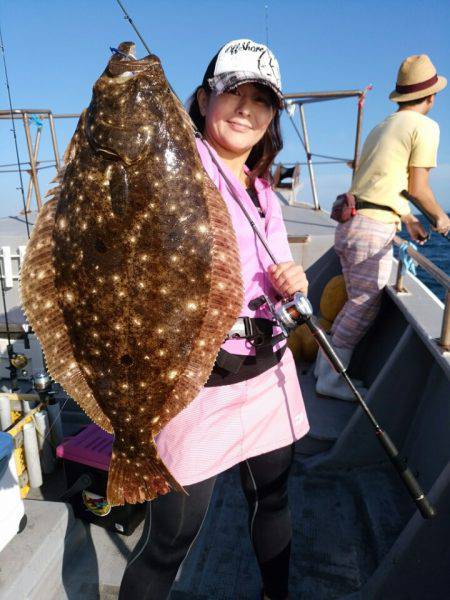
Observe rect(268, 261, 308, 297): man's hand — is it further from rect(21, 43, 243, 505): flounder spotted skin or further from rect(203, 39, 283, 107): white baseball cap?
rect(203, 39, 283, 107): white baseball cap

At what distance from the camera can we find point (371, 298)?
369cm

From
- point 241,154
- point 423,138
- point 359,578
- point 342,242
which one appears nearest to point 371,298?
point 342,242

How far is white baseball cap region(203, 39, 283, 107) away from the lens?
1.54 metres

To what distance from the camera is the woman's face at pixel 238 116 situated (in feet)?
5.37

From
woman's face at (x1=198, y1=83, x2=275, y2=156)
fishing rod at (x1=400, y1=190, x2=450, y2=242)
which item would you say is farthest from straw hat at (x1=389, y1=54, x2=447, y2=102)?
woman's face at (x1=198, y1=83, x2=275, y2=156)

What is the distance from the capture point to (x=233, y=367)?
5.38ft

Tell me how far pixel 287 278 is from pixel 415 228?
7.58ft

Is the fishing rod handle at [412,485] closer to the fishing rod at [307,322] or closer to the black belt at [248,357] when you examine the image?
the fishing rod at [307,322]

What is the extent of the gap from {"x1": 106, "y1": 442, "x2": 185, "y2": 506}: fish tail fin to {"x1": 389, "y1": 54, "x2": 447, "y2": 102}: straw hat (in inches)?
125

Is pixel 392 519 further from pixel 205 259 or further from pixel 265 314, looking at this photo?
pixel 205 259

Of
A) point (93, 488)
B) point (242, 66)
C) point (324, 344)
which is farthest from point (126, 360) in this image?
point (93, 488)

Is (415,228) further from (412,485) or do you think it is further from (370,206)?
(412,485)

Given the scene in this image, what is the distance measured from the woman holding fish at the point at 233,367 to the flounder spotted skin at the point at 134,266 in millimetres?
192

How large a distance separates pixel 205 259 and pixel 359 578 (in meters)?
2.21
